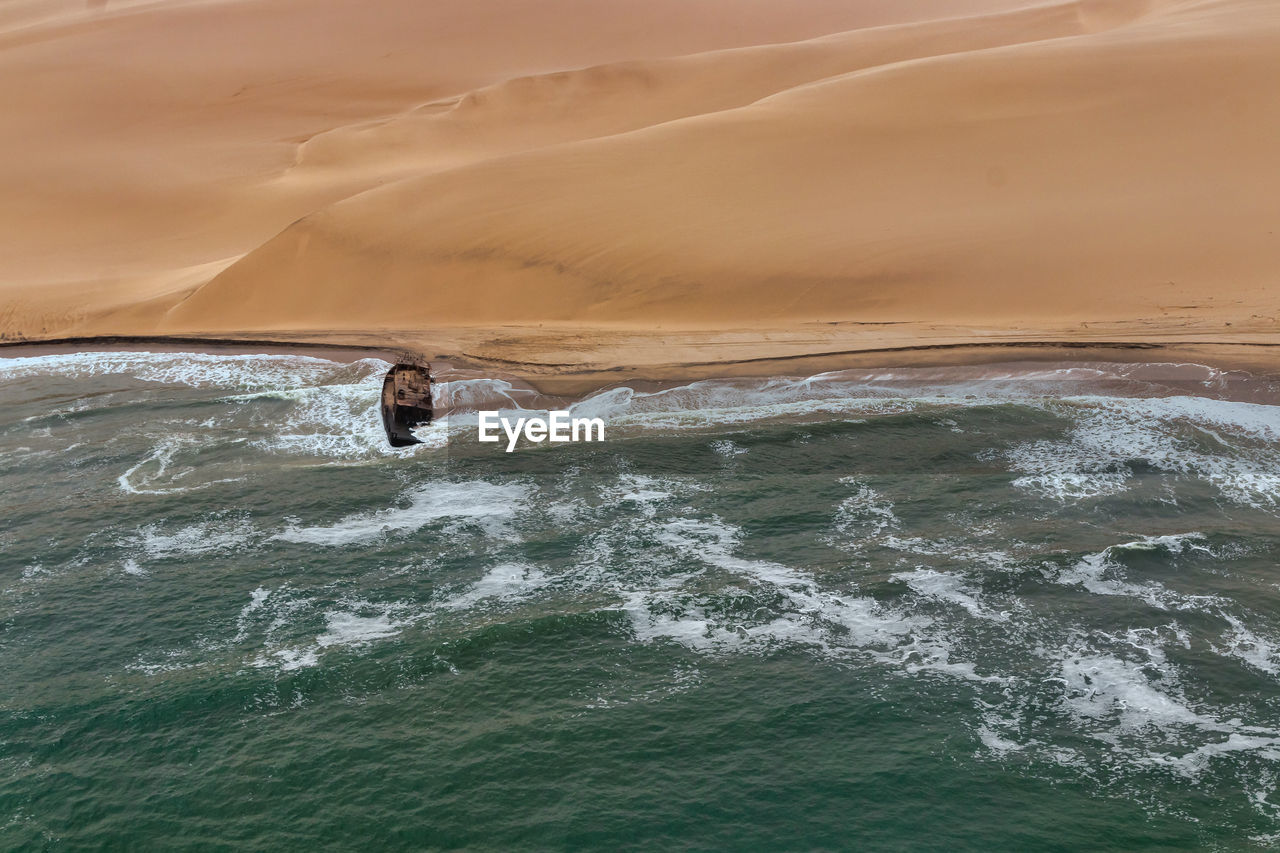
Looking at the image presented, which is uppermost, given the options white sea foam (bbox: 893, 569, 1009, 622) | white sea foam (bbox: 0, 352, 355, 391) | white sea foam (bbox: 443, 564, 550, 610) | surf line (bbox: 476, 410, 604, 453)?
white sea foam (bbox: 0, 352, 355, 391)

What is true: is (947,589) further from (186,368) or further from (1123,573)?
(186,368)

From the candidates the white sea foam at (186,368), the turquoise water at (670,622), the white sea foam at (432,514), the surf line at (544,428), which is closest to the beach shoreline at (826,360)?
the turquoise water at (670,622)

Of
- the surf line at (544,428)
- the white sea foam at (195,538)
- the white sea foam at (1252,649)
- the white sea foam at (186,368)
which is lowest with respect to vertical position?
the white sea foam at (1252,649)

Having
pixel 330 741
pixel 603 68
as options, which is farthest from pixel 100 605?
pixel 603 68

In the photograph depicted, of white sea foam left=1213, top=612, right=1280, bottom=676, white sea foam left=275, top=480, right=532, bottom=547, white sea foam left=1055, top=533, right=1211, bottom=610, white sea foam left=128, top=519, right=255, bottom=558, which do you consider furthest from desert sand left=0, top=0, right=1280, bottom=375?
white sea foam left=1213, top=612, right=1280, bottom=676

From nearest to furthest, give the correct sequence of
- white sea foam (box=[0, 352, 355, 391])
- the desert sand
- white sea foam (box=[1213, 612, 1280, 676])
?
white sea foam (box=[1213, 612, 1280, 676]) → the desert sand → white sea foam (box=[0, 352, 355, 391])

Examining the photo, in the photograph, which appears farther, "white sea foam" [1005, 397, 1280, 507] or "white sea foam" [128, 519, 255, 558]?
"white sea foam" [1005, 397, 1280, 507]

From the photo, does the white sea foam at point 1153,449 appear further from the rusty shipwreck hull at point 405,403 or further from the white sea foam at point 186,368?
the white sea foam at point 186,368

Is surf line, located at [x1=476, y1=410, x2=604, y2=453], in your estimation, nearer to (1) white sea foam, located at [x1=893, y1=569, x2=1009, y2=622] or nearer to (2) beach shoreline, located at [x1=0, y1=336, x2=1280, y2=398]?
(2) beach shoreline, located at [x1=0, y1=336, x2=1280, y2=398]
